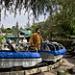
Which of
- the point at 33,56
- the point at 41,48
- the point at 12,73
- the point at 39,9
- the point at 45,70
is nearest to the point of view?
the point at 39,9

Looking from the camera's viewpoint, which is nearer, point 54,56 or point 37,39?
point 37,39

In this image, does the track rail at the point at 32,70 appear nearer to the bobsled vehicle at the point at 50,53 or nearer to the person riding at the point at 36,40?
the bobsled vehicle at the point at 50,53

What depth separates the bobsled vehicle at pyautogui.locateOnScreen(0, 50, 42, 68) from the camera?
42.1 feet

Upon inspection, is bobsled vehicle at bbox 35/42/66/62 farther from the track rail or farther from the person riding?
the person riding

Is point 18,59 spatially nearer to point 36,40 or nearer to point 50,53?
point 36,40

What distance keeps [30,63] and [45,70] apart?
1047 millimetres

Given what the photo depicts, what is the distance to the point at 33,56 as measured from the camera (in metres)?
13.4

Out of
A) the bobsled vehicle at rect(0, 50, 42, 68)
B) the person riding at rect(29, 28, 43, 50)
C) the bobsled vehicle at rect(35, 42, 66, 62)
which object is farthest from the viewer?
the bobsled vehicle at rect(35, 42, 66, 62)

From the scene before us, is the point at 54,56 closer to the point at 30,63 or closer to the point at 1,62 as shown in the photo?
the point at 30,63

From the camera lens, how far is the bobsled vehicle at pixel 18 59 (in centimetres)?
1283

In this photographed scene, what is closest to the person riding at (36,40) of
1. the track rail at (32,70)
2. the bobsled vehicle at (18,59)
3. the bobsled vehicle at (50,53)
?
the bobsled vehicle at (50,53)

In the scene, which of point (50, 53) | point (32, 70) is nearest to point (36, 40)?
point (50, 53)

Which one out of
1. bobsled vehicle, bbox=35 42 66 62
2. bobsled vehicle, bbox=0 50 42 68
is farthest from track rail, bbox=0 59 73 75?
bobsled vehicle, bbox=35 42 66 62

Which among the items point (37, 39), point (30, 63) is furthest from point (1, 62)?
point (37, 39)
